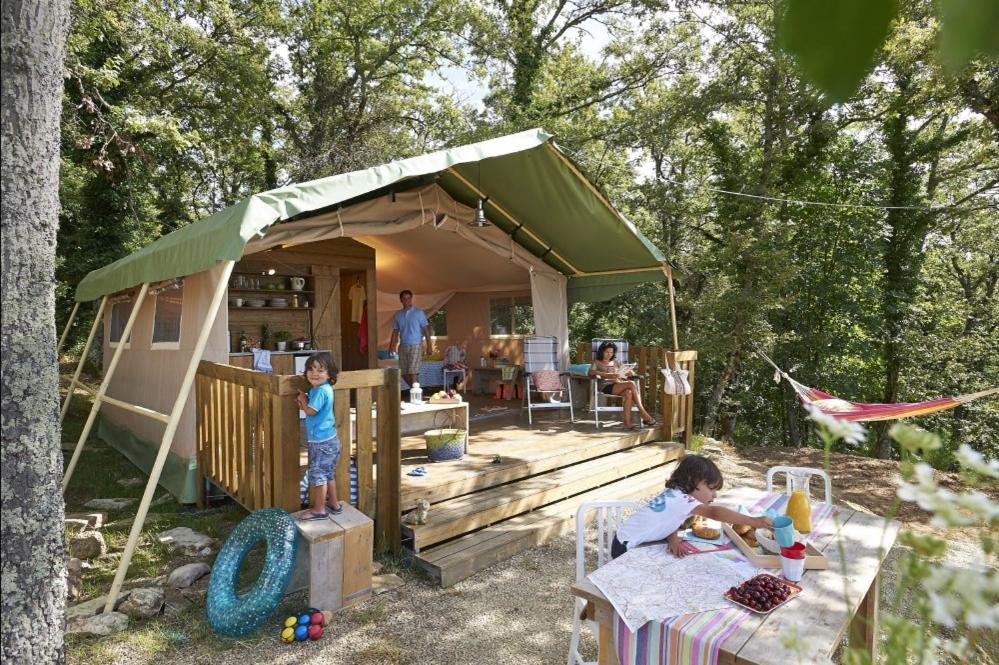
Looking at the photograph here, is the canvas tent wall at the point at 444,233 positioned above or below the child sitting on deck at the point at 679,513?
above

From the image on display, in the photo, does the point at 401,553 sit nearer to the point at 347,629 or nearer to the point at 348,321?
the point at 347,629

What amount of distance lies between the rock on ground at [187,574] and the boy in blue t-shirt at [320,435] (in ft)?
2.73

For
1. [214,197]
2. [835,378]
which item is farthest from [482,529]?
[214,197]

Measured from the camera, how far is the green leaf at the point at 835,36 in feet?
1.30

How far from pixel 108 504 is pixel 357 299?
13.9 feet

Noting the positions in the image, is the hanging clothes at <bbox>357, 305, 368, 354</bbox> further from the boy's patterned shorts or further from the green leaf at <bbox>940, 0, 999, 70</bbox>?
the green leaf at <bbox>940, 0, 999, 70</bbox>

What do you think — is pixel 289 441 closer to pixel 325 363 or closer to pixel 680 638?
pixel 325 363

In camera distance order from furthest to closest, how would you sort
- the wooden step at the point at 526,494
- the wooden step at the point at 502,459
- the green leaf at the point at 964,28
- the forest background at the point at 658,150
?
the forest background at the point at 658,150, the wooden step at the point at 502,459, the wooden step at the point at 526,494, the green leaf at the point at 964,28

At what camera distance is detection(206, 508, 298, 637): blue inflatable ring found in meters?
2.89

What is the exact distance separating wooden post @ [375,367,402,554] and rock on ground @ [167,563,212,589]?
109 cm

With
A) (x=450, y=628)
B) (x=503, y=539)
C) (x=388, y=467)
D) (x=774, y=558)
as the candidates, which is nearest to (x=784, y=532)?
(x=774, y=558)

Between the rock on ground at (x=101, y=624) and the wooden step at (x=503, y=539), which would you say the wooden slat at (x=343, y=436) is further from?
the rock on ground at (x=101, y=624)

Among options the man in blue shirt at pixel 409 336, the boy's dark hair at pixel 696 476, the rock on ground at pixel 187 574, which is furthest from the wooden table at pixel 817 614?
the man in blue shirt at pixel 409 336

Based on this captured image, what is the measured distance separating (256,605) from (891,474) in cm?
712
